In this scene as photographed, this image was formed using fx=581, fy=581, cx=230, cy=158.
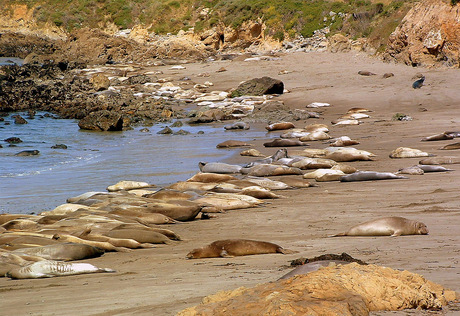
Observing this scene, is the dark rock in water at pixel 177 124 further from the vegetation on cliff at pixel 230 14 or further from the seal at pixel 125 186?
the vegetation on cliff at pixel 230 14

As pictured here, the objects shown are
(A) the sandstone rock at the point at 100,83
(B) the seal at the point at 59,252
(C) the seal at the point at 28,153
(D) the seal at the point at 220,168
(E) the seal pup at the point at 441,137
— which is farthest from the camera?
(A) the sandstone rock at the point at 100,83

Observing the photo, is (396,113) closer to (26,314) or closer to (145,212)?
(145,212)

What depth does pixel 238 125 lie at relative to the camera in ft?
53.9

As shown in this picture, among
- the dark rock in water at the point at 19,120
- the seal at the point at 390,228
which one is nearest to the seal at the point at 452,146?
the seal at the point at 390,228

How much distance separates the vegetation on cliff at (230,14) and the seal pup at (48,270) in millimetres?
23925

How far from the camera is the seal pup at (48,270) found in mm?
4031

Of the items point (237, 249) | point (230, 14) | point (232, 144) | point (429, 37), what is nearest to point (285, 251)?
point (237, 249)

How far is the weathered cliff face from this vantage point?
69.2 ft

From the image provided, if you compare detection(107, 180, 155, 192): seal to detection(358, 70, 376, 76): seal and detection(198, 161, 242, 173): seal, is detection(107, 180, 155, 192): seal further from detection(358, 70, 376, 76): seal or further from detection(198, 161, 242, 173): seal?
detection(358, 70, 376, 76): seal

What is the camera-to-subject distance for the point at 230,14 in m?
41.8

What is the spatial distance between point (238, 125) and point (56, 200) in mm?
8838

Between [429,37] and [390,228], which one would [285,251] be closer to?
[390,228]

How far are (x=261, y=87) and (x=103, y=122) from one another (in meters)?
6.30

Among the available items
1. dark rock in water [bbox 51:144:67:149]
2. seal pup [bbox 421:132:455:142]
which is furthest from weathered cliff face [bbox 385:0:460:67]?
dark rock in water [bbox 51:144:67:149]
